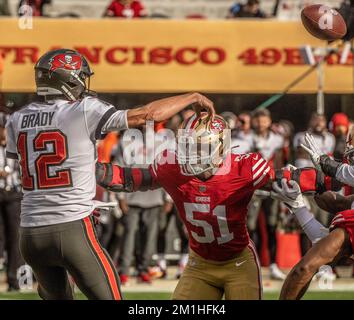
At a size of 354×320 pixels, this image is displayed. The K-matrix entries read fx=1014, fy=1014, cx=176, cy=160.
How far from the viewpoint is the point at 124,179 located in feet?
18.3

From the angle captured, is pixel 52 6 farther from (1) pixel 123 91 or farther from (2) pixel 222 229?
(2) pixel 222 229

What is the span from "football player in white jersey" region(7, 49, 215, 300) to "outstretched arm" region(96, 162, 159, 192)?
18.2 inches

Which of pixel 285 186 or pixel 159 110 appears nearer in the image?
pixel 159 110

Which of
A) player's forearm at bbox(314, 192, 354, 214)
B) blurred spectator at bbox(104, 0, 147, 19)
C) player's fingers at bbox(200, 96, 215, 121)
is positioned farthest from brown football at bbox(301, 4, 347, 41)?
blurred spectator at bbox(104, 0, 147, 19)

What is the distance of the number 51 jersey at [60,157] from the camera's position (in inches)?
195

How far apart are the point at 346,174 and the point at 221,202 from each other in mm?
703

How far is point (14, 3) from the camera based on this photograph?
12.7 meters

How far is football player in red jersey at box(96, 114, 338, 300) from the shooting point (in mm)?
5363

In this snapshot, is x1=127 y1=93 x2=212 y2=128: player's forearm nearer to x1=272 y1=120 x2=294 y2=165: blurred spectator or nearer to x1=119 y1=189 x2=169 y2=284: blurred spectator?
x1=119 y1=189 x2=169 y2=284: blurred spectator

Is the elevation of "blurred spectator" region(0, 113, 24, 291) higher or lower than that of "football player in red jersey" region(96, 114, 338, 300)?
lower

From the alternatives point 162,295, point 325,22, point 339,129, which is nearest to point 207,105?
point 325,22

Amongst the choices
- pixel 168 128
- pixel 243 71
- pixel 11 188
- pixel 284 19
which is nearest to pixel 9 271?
pixel 11 188

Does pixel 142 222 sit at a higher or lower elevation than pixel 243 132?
lower

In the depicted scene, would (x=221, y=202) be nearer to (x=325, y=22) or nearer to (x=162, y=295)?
(x=325, y=22)
